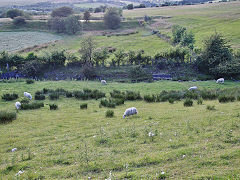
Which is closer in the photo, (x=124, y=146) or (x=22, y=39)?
(x=124, y=146)

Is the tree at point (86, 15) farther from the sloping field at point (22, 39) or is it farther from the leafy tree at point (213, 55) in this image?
the leafy tree at point (213, 55)

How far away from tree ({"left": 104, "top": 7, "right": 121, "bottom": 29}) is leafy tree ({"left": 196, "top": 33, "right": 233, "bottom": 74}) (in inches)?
1800

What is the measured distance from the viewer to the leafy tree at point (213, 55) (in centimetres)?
3459

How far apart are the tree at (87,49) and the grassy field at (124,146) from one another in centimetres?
2505

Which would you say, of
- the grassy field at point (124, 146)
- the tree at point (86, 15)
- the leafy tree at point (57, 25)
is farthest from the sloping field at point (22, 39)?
the grassy field at point (124, 146)

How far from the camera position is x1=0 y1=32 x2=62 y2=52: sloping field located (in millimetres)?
55781

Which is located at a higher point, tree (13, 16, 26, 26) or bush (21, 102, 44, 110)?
tree (13, 16, 26, 26)

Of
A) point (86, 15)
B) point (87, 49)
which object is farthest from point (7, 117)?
point (86, 15)

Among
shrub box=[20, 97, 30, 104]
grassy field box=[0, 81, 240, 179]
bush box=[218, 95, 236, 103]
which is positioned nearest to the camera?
grassy field box=[0, 81, 240, 179]

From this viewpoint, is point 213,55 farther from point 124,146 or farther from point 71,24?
point 71,24

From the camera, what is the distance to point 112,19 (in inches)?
3004

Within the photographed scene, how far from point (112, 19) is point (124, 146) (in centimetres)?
7204

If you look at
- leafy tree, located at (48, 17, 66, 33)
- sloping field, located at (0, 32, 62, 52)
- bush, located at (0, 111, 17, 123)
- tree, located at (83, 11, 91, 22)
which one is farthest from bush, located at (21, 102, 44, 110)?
tree, located at (83, 11, 91, 22)

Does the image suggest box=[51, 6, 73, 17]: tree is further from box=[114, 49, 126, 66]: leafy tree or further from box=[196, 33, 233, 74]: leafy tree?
box=[196, 33, 233, 74]: leafy tree
